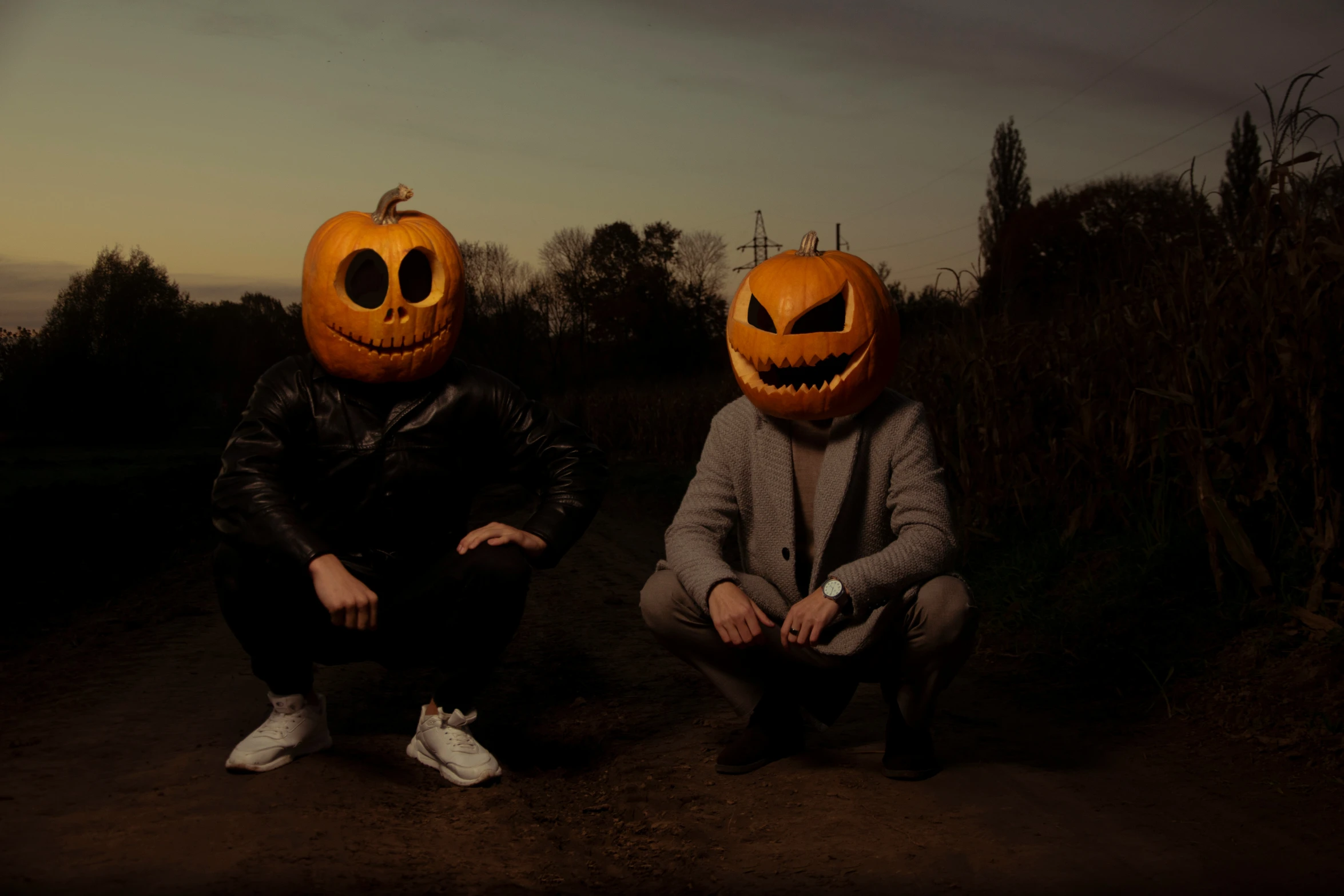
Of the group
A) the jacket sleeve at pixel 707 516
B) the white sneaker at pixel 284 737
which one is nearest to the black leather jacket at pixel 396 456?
the jacket sleeve at pixel 707 516

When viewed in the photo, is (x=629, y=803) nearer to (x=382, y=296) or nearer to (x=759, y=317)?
(x=759, y=317)

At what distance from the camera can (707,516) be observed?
134 inches

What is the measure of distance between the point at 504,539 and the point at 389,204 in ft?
3.87

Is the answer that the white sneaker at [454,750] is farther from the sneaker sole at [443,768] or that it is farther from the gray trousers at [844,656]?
the gray trousers at [844,656]

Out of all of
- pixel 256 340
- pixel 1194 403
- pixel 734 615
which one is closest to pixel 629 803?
pixel 734 615

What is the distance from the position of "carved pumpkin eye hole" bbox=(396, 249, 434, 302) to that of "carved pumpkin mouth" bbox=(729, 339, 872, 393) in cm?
105

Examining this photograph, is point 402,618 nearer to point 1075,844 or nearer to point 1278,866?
point 1075,844

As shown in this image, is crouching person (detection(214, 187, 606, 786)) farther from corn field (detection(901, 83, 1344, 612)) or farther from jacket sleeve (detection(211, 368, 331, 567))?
corn field (detection(901, 83, 1344, 612))

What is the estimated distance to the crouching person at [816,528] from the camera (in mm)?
3146

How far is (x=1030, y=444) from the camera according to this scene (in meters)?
6.68

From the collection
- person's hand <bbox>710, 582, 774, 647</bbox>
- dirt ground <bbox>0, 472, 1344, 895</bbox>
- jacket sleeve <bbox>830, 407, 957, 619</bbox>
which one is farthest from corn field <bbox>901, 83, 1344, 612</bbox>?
person's hand <bbox>710, 582, 774, 647</bbox>

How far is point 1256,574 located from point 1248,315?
1.06 m

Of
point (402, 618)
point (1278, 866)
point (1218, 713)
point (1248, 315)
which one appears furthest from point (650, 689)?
point (1248, 315)

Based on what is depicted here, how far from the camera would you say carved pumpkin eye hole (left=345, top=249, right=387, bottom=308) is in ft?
11.6
